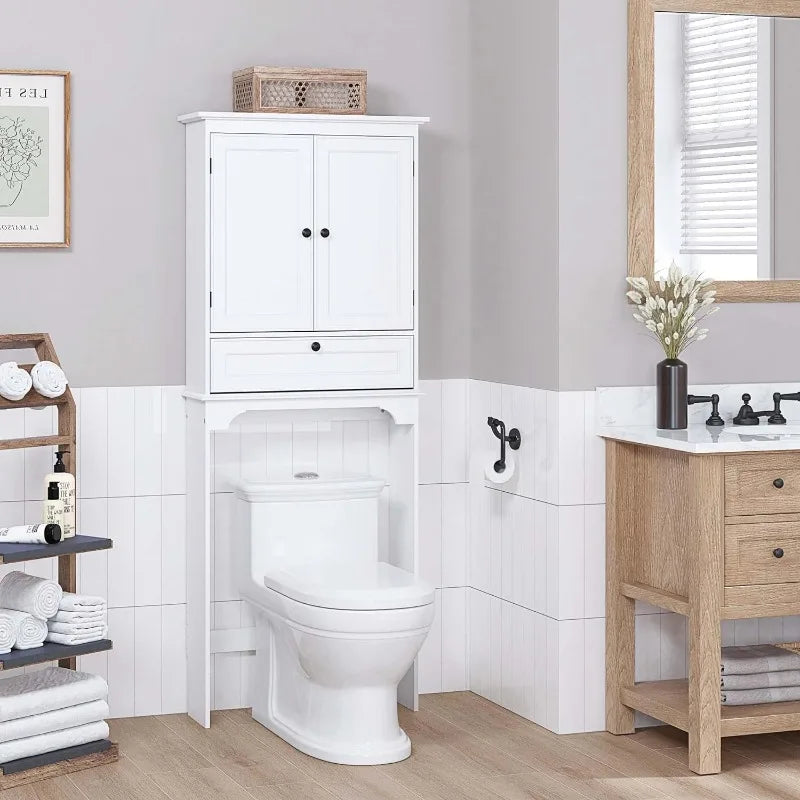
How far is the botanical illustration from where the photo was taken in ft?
13.1

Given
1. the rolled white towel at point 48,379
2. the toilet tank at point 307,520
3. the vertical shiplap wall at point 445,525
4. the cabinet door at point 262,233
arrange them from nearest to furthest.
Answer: the rolled white towel at point 48,379 < the cabinet door at point 262,233 < the toilet tank at point 307,520 < the vertical shiplap wall at point 445,525

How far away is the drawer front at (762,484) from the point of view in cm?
356

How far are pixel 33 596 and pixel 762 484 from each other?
190 centimetres

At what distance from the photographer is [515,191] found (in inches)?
163

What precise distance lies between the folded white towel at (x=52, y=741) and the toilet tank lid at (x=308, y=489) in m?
0.77

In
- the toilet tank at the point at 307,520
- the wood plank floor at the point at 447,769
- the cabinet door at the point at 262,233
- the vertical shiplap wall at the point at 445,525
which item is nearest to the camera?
the wood plank floor at the point at 447,769

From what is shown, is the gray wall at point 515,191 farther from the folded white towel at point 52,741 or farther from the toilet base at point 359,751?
the folded white towel at point 52,741

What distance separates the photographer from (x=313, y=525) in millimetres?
4125

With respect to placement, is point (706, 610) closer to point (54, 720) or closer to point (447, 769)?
point (447, 769)

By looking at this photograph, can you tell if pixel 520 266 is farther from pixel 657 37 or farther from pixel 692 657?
pixel 692 657

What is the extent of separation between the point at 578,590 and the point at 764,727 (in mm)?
621

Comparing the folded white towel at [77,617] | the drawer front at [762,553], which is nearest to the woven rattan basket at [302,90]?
the folded white towel at [77,617]

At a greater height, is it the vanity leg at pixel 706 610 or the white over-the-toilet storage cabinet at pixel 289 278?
the white over-the-toilet storage cabinet at pixel 289 278

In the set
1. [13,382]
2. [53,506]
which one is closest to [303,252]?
[13,382]
